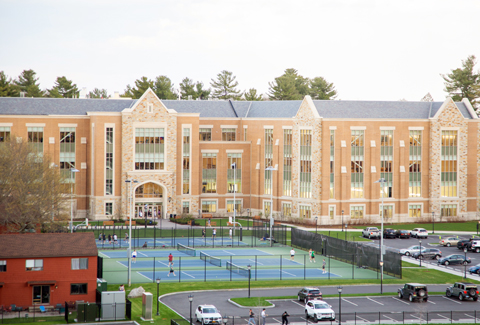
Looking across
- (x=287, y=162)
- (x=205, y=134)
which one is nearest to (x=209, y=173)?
(x=205, y=134)

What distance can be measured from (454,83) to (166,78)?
69959 millimetres

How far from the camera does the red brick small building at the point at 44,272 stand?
46.1 metres

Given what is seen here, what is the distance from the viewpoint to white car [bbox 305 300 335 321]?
140 feet

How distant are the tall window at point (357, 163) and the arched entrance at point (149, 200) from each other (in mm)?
29038

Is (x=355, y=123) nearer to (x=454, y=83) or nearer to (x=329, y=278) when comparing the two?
(x=329, y=278)

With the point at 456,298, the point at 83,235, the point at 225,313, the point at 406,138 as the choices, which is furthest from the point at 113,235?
the point at 406,138

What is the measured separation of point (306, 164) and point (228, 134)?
707 inches

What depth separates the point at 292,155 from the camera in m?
100

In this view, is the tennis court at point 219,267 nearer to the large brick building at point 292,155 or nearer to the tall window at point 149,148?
the large brick building at point 292,155

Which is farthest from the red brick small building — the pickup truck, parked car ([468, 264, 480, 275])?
the pickup truck

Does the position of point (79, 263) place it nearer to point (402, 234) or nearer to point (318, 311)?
point (318, 311)

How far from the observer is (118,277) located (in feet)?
187

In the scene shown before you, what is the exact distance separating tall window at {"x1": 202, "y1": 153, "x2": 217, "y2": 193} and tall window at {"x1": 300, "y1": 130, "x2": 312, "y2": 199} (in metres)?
15.6

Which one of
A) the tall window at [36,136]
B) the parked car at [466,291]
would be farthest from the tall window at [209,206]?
the parked car at [466,291]
